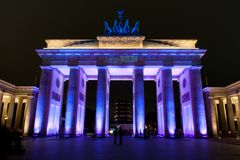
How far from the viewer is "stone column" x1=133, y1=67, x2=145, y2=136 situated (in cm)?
3688

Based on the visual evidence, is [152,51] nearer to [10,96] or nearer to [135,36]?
[135,36]

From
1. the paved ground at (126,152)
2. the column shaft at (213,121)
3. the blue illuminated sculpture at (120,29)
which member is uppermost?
the blue illuminated sculpture at (120,29)

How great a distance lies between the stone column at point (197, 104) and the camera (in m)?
36.5

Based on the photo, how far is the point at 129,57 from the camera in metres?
40.4

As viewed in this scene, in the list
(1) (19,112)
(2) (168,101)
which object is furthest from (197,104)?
(1) (19,112)

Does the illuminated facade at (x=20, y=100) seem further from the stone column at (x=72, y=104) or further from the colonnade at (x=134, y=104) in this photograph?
the stone column at (x=72, y=104)

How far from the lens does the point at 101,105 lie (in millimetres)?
38125

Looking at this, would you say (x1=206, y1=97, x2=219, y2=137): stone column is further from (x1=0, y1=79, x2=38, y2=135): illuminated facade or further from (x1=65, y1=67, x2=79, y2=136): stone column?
(x1=0, y1=79, x2=38, y2=135): illuminated facade

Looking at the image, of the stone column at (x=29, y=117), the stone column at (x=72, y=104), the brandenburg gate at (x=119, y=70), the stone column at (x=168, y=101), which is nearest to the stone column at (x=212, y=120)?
the brandenburg gate at (x=119, y=70)

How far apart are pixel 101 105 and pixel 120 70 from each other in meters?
9.61

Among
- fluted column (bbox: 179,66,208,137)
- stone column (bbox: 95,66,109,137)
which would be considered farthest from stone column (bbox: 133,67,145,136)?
fluted column (bbox: 179,66,208,137)

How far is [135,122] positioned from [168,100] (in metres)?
7.71

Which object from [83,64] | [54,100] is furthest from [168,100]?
[54,100]

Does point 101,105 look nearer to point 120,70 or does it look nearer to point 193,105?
point 120,70
